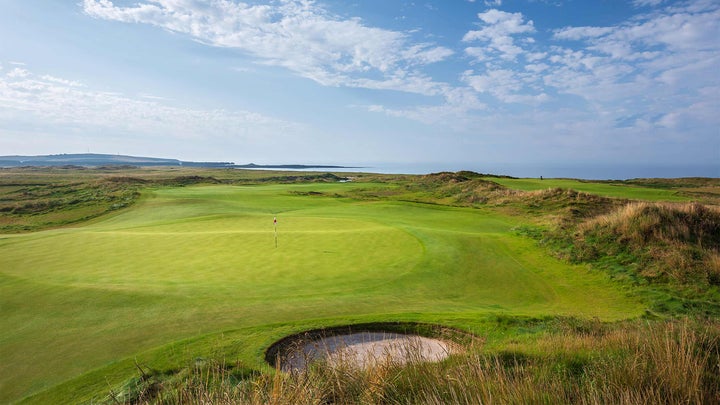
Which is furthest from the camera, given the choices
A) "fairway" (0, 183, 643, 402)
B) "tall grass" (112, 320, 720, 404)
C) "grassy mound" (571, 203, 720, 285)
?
"grassy mound" (571, 203, 720, 285)

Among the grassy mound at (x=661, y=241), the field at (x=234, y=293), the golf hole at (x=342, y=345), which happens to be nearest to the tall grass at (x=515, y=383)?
the golf hole at (x=342, y=345)

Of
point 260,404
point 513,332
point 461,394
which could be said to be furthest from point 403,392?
point 513,332

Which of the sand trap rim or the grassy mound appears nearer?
the sand trap rim

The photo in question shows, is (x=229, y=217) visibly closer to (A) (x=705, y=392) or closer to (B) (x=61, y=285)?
(B) (x=61, y=285)

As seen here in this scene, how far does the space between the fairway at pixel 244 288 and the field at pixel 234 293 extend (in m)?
0.04

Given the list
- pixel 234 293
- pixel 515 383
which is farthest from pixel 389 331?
pixel 515 383

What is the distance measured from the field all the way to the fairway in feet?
0.14

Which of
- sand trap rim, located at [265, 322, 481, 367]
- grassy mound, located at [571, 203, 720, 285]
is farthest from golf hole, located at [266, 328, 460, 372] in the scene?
grassy mound, located at [571, 203, 720, 285]

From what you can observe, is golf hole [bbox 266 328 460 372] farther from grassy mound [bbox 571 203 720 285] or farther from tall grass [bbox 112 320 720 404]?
grassy mound [bbox 571 203 720 285]

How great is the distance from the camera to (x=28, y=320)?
772cm

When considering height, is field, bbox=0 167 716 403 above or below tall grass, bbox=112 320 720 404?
below

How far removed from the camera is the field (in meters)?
6.38

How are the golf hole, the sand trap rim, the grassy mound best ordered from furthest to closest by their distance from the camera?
the grassy mound
the sand trap rim
the golf hole

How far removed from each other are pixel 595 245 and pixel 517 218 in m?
10.6
